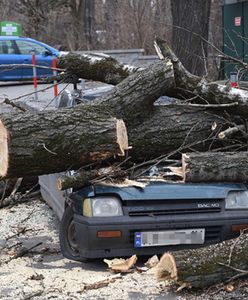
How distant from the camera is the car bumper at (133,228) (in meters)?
5.68

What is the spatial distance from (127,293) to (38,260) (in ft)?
4.49

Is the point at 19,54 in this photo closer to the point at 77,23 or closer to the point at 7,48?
the point at 7,48

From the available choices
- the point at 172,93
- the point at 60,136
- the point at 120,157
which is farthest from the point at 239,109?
the point at 60,136

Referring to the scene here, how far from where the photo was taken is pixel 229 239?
586 cm

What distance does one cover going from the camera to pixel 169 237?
18.8 feet

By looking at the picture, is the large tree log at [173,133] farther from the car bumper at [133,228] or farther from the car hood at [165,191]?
the car bumper at [133,228]

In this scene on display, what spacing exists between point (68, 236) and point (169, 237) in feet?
3.43

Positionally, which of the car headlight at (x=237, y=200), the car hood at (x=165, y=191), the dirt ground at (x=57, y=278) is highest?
the car hood at (x=165, y=191)

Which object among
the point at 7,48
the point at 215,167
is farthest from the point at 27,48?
the point at 215,167

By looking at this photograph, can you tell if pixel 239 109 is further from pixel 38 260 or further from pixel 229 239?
pixel 38 260

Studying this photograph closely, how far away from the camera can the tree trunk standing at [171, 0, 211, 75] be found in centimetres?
1242

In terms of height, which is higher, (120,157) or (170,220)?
(120,157)

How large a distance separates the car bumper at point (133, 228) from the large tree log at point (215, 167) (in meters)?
0.40

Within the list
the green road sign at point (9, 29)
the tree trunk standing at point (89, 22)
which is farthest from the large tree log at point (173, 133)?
the tree trunk standing at point (89, 22)
